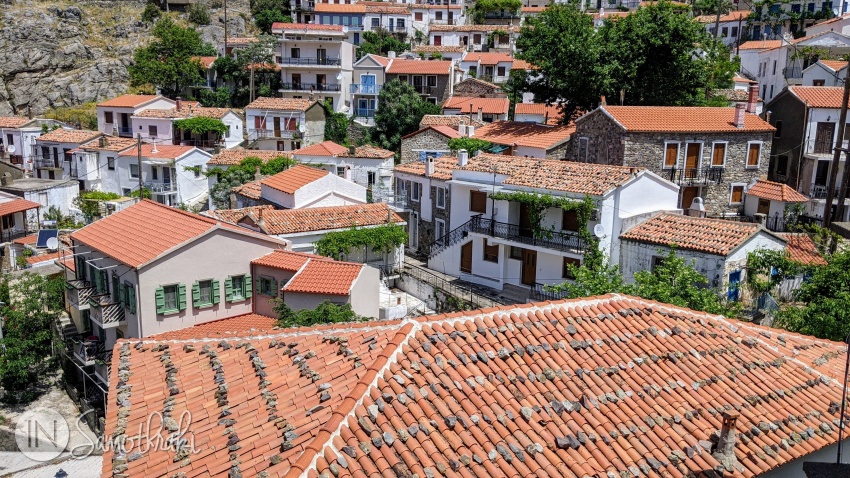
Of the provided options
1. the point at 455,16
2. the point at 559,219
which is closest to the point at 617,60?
the point at 559,219

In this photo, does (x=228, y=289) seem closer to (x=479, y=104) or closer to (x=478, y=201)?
(x=478, y=201)

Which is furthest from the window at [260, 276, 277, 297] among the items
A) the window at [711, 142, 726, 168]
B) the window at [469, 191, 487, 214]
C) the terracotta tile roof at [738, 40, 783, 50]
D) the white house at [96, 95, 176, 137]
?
the terracotta tile roof at [738, 40, 783, 50]

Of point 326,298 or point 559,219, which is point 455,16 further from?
point 326,298

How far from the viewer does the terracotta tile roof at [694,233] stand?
23.2m

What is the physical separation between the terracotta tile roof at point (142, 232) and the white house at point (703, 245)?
14926 millimetres

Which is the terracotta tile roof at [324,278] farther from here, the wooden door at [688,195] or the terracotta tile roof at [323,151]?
the terracotta tile roof at [323,151]

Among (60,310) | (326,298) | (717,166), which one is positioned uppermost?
(717,166)

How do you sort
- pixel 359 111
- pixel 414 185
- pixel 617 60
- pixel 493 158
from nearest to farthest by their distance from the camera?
pixel 493 158 < pixel 414 185 < pixel 617 60 < pixel 359 111

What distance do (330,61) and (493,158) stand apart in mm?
37093

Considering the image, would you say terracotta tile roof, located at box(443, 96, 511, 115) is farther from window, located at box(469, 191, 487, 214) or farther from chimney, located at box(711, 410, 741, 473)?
chimney, located at box(711, 410, 741, 473)

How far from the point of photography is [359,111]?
62.6 meters

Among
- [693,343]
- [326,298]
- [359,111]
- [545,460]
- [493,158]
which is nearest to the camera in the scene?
[545,460]

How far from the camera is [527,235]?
2884 cm

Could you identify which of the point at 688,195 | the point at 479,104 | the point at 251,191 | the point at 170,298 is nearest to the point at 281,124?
the point at 479,104
